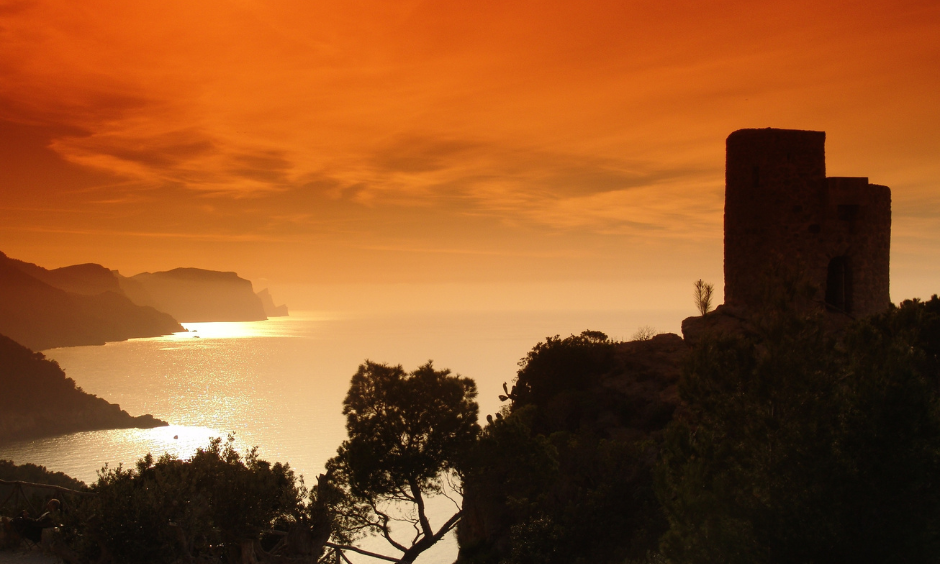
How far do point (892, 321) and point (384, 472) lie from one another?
50.6 ft

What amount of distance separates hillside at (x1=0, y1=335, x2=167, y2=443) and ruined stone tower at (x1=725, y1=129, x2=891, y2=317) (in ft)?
415

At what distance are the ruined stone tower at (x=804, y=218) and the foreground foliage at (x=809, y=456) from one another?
34.7 ft

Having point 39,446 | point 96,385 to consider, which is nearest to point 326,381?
point 96,385

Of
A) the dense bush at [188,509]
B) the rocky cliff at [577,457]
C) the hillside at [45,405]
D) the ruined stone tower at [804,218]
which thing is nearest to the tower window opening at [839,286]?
the ruined stone tower at [804,218]

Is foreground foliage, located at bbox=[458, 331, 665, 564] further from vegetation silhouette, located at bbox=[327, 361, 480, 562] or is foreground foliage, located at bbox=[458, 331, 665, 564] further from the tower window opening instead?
the tower window opening

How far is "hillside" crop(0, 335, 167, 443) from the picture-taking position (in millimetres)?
116250

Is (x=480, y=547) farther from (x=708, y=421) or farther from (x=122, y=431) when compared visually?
(x=122, y=431)

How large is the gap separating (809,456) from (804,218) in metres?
13.8

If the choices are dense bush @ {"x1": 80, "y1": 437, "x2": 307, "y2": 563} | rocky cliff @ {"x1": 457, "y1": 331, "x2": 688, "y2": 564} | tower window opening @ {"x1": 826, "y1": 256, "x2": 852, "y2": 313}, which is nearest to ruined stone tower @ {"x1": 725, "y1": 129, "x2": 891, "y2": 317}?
tower window opening @ {"x1": 826, "y1": 256, "x2": 852, "y2": 313}

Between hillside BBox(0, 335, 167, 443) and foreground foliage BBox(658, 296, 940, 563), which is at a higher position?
foreground foliage BBox(658, 296, 940, 563)

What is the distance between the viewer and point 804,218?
2192 cm

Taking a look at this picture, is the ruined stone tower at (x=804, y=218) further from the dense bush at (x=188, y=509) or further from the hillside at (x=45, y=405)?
the hillside at (x=45, y=405)

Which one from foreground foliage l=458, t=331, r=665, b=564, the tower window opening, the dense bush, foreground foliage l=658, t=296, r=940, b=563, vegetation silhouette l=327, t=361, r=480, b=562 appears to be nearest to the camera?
foreground foliage l=658, t=296, r=940, b=563

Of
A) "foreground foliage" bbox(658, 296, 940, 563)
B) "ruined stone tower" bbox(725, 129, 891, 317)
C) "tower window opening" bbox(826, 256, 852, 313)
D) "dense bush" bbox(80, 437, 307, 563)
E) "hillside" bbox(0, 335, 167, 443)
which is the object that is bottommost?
"hillside" bbox(0, 335, 167, 443)
